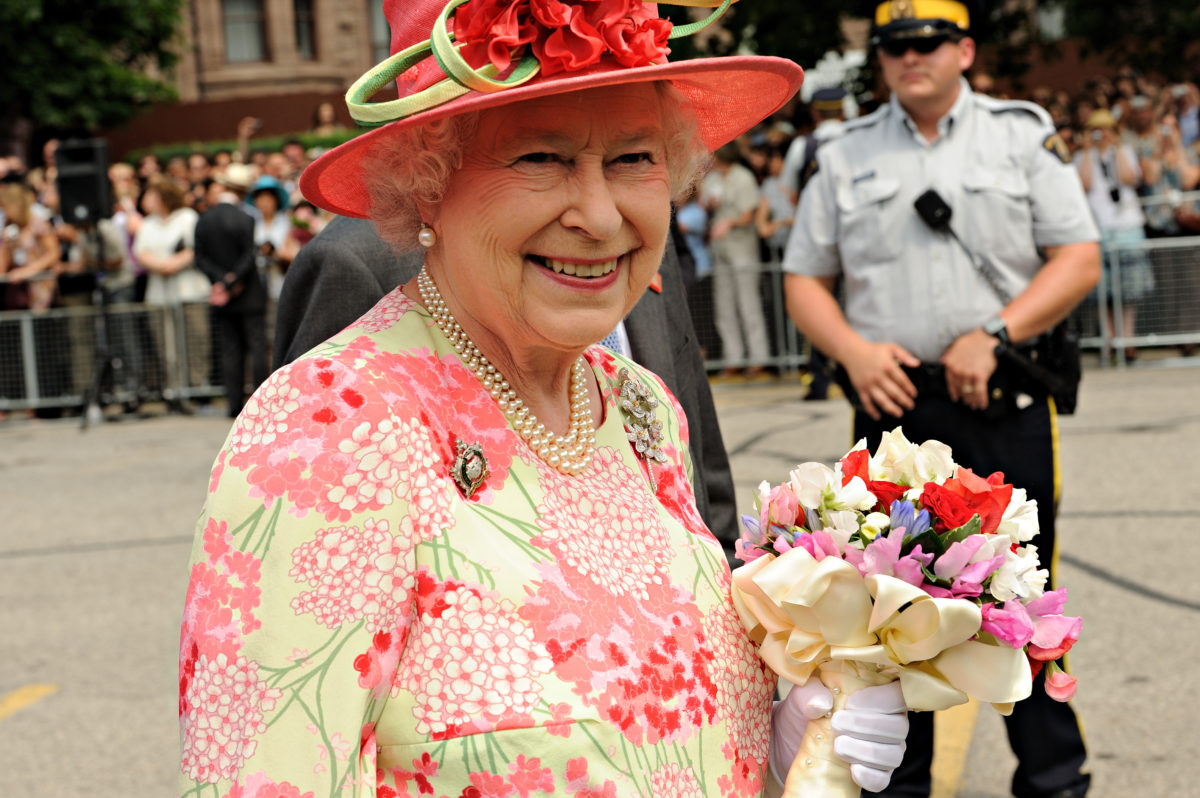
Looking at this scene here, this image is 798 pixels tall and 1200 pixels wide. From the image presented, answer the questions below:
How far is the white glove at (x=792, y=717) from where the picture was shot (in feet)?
6.65

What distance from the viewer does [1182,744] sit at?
15.1 ft

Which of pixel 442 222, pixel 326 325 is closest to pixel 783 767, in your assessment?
pixel 442 222

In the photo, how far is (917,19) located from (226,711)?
321cm

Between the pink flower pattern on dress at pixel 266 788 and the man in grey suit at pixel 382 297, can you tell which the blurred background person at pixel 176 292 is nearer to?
the man in grey suit at pixel 382 297

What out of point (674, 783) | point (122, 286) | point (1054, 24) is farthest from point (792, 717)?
point (1054, 24)

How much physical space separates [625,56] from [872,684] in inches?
35.1

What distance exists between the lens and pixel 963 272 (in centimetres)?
420

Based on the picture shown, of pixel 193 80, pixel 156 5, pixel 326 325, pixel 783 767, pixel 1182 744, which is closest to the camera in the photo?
pixel 783 767

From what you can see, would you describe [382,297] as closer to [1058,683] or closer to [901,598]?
[901,598]

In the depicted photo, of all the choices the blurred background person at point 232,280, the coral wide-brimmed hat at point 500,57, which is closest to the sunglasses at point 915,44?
the coral wide-brimmed hat at point 500,57

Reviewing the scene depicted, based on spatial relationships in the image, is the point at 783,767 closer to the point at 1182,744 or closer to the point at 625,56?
the point at 625,56

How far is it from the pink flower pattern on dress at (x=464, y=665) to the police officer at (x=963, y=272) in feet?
8.51

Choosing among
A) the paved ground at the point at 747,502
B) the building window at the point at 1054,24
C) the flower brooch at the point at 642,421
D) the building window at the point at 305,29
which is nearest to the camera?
the flower brooch at the point at 642,421

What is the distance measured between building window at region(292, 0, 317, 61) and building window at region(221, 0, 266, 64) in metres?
0.92
